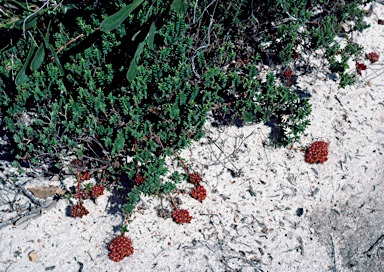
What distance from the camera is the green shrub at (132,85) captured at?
3.21m

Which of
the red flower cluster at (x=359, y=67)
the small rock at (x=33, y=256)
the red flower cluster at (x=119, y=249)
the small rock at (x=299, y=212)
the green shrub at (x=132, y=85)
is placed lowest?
the small rock at (x=299, y=212)

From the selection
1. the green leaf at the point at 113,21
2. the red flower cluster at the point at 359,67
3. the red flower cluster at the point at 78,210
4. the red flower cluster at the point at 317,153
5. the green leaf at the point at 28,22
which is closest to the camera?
the green leaf at the point at 113,21

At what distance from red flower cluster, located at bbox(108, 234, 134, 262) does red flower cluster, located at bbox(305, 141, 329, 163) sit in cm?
170

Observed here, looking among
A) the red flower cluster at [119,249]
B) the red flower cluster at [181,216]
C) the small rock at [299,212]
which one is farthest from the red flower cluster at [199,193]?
the small rock at [299,212]

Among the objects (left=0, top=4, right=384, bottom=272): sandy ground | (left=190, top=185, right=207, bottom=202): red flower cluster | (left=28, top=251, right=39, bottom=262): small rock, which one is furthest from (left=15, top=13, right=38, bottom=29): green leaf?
(left=190, top=185, right=207, bottom=202): red flower cluster

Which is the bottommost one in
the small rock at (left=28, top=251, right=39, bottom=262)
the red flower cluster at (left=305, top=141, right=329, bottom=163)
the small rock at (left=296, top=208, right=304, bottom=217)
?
the small rock at (left=296, top=208, right=304, bottom=217)

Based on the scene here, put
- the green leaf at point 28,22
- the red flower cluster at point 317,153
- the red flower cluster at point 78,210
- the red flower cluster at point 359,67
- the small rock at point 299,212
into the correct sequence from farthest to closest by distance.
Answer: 1. the red flower cluster at point 359,67
2. the red flower cluster at point 317,153
3. the small rock at point 299,212
4. the green leaf at point 28,22
5. the red flower cluster at point 78,210

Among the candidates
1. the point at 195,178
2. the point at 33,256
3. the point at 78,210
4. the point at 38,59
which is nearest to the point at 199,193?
the point at 195,178

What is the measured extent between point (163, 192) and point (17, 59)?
5.47 feet

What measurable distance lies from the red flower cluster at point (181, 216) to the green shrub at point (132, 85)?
184mm

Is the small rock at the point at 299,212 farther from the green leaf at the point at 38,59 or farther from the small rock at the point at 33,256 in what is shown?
the green leaf at the point at 38,59

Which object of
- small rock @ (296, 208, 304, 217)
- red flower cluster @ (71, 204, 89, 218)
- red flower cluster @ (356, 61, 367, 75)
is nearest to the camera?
red flower cluster @ (71, 204, 89, 218)

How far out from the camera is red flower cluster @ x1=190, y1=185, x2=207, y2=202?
3.39 m

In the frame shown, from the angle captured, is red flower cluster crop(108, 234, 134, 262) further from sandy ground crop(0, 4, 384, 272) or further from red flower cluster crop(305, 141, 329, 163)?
red flower cluster crop(305, 141, 329, 163)
